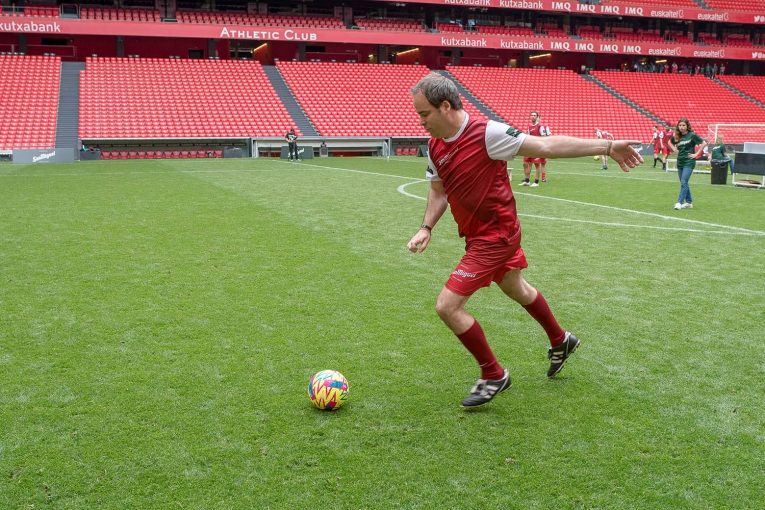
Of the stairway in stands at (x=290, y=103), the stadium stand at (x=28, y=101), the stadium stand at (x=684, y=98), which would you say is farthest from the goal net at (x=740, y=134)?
the stadium stand at (x=28, y=101)

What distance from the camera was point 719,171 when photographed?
20328mm

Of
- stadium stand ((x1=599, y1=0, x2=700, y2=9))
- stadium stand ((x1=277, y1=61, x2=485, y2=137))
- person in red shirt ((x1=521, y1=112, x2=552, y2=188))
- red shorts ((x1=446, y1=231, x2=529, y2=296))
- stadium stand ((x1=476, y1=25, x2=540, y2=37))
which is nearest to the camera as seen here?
red shorts ((x1=446, y1=231, x2=529, y2=296))

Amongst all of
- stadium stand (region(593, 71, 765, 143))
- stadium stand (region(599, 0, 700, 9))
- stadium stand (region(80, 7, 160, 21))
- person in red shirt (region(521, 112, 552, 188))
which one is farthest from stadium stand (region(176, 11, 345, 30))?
person in red shirt (region(521, 112, 552, 188))

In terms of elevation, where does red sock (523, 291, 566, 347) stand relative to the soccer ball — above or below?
above

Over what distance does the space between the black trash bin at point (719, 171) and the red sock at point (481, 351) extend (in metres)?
18.5

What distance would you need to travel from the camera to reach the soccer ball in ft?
13.8

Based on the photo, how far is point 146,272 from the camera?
8.02 metres

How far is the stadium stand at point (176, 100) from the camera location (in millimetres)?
34406

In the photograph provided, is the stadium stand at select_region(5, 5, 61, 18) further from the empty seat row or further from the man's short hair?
the man's short hair

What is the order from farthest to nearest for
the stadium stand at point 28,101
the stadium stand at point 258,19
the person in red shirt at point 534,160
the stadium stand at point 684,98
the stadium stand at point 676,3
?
the stadium stand at point 676,3
the stadium stand at point 684,98
the stadium stand at point 258,19
the stadium stand at point 28,101
the person in red shirt at point 534,160

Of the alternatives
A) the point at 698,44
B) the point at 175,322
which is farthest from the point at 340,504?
the point at 698,44

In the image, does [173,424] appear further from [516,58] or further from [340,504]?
[516,58]

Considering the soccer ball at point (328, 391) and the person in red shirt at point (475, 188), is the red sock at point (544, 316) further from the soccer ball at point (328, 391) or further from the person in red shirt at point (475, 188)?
the soccer ball at point (328, 391)

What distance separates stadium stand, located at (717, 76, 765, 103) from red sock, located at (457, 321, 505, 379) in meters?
55.1
